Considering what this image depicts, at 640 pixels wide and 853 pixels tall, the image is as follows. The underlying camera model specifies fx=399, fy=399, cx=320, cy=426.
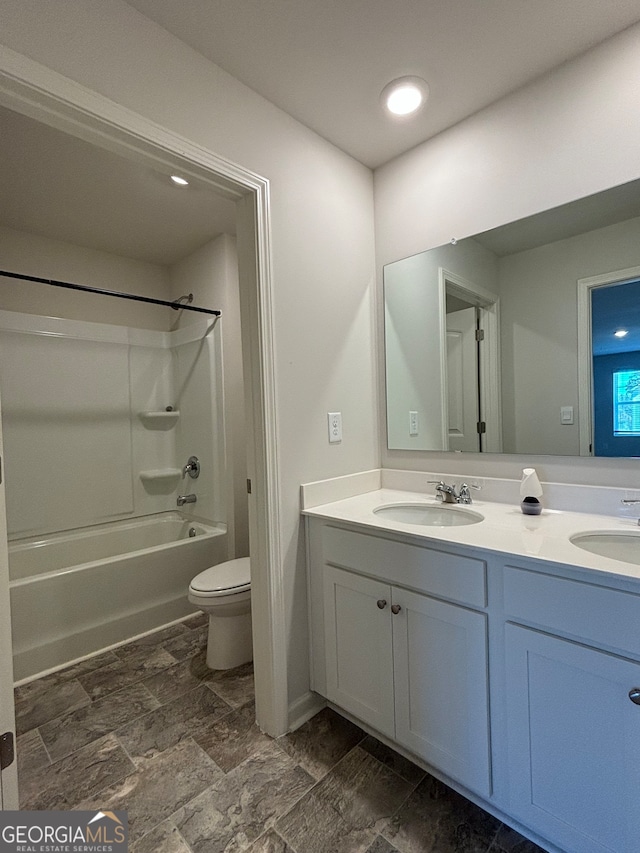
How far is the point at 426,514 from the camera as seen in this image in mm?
1672

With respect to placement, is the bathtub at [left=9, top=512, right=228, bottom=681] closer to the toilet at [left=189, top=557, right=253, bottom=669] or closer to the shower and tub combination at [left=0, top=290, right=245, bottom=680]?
the shower and tub combination at [left=0, top=290, right=245, bottom=680]

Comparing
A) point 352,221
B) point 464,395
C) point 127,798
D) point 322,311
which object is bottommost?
point 127,798

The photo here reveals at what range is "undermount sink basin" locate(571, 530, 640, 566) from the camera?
1.18 meters

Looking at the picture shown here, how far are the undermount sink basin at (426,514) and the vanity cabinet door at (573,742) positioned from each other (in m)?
0.54

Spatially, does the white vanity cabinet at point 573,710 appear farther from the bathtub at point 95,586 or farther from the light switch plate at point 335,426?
the bathtub at point 95,586

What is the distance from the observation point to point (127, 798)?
49.6 inches

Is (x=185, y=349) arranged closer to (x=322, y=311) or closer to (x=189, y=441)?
(x=189, y=441)

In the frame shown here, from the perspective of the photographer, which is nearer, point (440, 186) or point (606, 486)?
point (606, 486)

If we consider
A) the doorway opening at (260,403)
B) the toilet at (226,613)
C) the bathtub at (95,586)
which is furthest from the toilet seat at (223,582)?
the bathtub at (95,586)

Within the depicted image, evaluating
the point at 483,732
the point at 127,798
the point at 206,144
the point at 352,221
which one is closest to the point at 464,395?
the point at 352,221

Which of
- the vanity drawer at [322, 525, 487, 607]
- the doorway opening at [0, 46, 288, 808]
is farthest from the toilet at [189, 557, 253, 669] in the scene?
the vanity drawer at [322, 525, 487, 607]

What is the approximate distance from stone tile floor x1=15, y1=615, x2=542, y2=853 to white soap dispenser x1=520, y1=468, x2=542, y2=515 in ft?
3.02

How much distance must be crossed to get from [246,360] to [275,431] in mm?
298

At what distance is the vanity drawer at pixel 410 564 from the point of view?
1.13m
